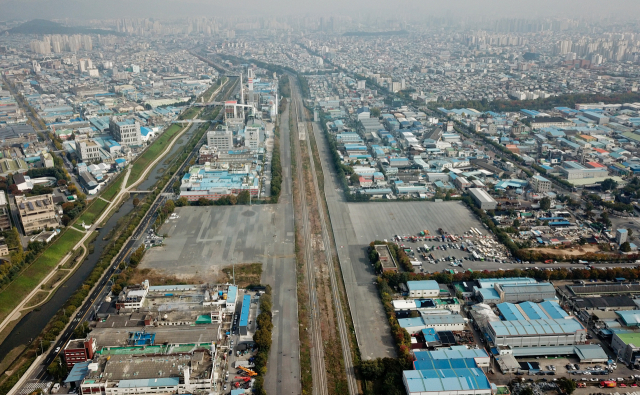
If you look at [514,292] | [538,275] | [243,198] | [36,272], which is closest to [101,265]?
[36,272]

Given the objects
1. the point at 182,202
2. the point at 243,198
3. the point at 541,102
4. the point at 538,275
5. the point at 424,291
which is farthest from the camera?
the point at 541,102

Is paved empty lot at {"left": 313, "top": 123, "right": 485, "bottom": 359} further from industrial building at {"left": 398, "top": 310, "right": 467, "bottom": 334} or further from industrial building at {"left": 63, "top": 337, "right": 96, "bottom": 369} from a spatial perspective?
industrial building at {"left": 63, "top": 337, "right": 96, "bottom": 369}

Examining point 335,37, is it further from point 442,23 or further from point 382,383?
point 382,383

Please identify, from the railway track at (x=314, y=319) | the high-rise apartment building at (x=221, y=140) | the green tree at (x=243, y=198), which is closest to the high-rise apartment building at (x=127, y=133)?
the high-rise apartment building at (x=221, y=140)

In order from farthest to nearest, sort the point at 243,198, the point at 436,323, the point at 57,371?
the point at 243,198 → the point at 436,323 → the point at 57,371

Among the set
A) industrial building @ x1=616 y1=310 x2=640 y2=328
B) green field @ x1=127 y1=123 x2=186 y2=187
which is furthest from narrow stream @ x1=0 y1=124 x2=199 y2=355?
industrial building @ x1=616 y1=310 x2=640 y2=328

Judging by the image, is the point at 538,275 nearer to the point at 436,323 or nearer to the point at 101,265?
the point at 436,323
